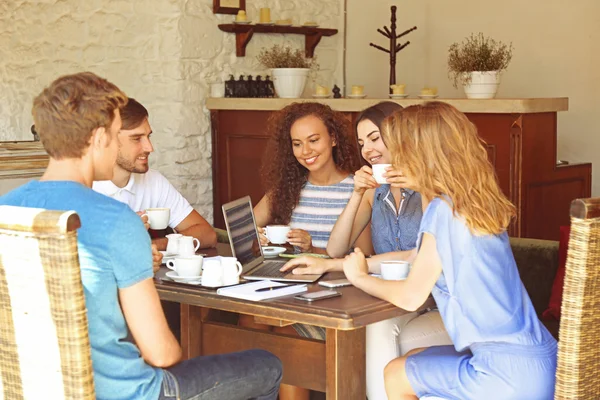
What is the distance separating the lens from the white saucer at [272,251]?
311 centimetres

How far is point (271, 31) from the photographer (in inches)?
238

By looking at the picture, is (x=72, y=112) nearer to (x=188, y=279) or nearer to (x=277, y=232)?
(x=188, y=279)

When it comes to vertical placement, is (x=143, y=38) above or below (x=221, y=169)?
above

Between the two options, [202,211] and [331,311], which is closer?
[331,311]

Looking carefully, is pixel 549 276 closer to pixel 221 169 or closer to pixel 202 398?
pixel 202 398

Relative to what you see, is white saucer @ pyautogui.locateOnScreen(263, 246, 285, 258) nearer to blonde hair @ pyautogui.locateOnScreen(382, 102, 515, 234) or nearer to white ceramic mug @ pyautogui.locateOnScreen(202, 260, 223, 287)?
white ceramic mug @ pyautogui.locateOnScreen(202, 260, 223, 287)

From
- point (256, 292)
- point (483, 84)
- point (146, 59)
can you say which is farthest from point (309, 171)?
point (146, 59)

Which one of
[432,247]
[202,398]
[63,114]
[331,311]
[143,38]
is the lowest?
[202,398]

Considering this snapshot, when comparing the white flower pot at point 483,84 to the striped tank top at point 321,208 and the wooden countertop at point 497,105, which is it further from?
the striped tank top at point 321,208

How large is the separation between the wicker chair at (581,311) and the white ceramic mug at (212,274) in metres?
0.94

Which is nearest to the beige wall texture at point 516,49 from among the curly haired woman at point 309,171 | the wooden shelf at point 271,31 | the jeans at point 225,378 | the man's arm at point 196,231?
the wooden shelf at point 271,31

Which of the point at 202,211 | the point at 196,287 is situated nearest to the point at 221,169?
the point at 202,211

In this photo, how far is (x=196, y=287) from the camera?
2.63 metres

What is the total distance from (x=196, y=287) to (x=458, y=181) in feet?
2.57
